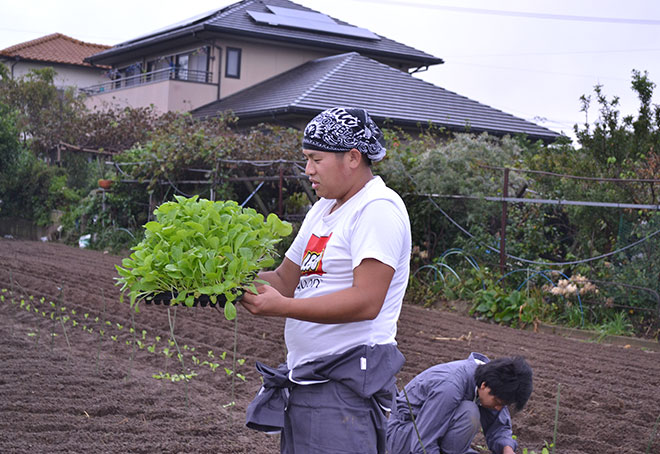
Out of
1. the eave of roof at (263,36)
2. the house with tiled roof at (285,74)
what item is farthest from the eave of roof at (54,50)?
the house with tiled roof at (285,74)

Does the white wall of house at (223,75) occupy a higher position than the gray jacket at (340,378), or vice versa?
the white wall of house at (223,75)

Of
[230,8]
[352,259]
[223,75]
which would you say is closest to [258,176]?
[223,75]

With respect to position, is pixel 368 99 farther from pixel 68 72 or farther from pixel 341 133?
pixel 68 72

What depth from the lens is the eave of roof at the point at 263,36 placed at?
23.7 m

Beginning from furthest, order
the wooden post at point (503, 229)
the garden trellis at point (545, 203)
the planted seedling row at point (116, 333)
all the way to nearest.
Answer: the wooden post at point (503, 229)
the garden trellis at point (545, 203)
the planted seedling row at point (116, 333)

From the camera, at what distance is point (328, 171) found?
2.51 metres

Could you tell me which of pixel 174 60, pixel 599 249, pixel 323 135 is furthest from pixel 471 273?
pixel 174 60

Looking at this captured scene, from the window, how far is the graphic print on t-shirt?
73.6ft

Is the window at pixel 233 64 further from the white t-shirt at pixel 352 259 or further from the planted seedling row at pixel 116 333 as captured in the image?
the white t-shirt at pixel 352 259

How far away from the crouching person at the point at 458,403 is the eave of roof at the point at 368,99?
15.3 meters

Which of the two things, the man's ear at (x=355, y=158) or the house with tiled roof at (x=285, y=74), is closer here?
the man's ear at (x=355, y=158)

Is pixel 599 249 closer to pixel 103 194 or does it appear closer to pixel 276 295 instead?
pixel 276 295

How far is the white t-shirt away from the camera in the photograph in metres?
2.35

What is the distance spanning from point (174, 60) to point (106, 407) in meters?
22.8
